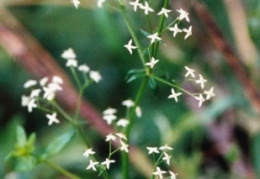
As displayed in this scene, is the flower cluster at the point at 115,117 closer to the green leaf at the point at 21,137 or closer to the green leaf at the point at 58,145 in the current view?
the green leaf at the point at 58,145

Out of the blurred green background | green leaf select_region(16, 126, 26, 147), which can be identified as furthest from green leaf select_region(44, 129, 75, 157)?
the blurred green background

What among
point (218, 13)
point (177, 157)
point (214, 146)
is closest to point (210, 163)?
point (214, 146)

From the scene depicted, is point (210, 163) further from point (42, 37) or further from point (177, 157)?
point (42, 37)

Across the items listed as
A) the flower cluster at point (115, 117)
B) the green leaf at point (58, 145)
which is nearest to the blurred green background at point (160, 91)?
the flower cluster at point (115, 117)

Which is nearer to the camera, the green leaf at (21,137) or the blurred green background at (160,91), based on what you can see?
the green leaf at (21,137)

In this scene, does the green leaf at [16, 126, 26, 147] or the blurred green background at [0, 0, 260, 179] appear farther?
the blurred green background at [0, 0, 260, 179]

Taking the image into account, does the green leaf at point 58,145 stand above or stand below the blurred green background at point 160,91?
below

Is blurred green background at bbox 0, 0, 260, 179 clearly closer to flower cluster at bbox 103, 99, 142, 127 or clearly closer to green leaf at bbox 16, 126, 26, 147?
flower cluster at bbox 103, 99, 142, 127

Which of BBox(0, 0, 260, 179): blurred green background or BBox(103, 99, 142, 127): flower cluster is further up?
BBox(0, 0, 260, 179): blurred green background

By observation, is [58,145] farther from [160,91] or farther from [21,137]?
[160,91]
